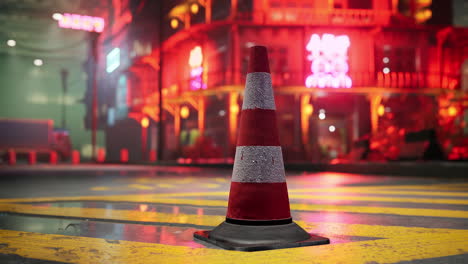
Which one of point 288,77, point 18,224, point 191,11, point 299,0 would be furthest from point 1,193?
point 191,11

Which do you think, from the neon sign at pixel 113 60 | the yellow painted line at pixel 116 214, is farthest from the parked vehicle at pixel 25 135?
the yellow painted line at pixel 116 214

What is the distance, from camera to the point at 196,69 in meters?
32.5

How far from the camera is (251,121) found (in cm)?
430

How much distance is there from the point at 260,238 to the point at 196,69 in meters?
29.1

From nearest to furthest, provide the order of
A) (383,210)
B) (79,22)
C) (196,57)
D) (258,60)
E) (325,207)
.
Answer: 1. (258,60)
2. (383,210)
3. (325,207)
4. (196,57)
5. (79,22)

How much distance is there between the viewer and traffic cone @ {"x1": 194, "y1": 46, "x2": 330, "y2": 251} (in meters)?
3.97

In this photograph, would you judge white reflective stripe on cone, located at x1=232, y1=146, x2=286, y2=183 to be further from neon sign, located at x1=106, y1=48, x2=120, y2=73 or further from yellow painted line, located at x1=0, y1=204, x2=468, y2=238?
neon sign, located at x1=106, y1=48, x2=120, y2=73

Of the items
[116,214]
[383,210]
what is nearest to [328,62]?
[383,210]

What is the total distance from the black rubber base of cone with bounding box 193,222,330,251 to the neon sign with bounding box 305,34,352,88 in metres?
25.7

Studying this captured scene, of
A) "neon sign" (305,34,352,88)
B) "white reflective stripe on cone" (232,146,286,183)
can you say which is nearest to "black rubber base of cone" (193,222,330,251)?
"white reflective stripe on cone" (232,146,286,183)

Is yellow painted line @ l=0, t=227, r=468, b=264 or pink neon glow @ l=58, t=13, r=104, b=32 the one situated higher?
pink neon glow @ l=58, t=13, r=104, b=32

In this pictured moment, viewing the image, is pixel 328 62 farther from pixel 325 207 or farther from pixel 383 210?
pixel 383 210

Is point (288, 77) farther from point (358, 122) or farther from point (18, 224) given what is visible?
point (18, 224)

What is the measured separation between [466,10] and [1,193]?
32147 mm
